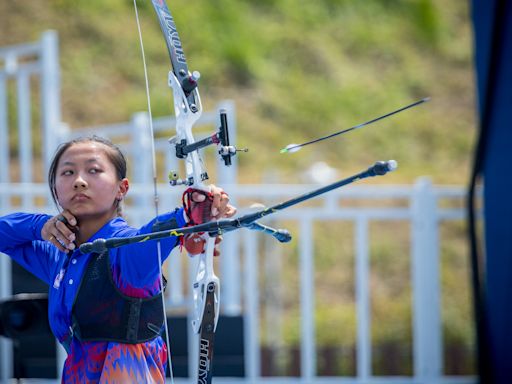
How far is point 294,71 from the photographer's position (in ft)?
34.7

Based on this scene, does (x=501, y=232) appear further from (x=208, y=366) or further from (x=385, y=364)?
(x=208, y=366)

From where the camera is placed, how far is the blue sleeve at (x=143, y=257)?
186 centimetres

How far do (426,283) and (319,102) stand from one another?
6.30 meters

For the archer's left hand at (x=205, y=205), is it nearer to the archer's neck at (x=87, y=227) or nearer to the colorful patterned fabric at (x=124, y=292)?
the colorful patterned fabric at (x=124, y=292)

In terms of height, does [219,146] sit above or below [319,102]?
below

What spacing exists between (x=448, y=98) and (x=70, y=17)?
498 centimetres

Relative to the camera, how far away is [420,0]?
12.2 meters

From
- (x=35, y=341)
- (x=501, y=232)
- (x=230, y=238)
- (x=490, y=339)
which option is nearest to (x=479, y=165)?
(x=501, y=232)

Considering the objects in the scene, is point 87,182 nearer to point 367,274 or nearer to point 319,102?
point 367,274

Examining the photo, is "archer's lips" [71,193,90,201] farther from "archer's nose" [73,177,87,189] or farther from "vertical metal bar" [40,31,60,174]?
"vertical metal bar" [40,31,60,174]

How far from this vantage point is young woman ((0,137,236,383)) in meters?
1.88

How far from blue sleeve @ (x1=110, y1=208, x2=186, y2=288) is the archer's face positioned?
0.12 meters

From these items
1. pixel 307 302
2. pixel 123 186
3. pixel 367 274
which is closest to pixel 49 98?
pixel 307 302

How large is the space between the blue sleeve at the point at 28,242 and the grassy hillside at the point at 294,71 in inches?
247
